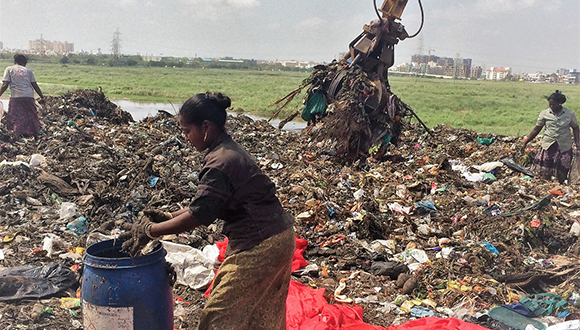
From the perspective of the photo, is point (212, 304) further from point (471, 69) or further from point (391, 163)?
point (471, 69)

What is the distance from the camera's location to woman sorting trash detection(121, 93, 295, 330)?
2.30m

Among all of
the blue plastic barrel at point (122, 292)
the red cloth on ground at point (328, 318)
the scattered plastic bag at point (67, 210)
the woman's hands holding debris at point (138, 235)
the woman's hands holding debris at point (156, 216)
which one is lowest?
the red cloth on ground at point (328, 318)

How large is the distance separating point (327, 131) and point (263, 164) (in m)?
1.58

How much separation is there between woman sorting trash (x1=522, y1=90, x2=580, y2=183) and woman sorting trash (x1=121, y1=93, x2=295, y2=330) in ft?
20.3

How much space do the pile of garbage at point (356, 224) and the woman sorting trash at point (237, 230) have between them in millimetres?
1338

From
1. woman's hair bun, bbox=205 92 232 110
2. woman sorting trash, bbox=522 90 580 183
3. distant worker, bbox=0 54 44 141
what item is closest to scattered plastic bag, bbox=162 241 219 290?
woman's hair bun, bbox=205 92 232 110

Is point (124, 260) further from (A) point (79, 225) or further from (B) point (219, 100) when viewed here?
(A) point (79, 225)

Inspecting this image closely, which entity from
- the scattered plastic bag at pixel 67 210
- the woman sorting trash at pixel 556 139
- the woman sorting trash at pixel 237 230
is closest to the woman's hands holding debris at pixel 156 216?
the woman sorting trash at pixel 237 230

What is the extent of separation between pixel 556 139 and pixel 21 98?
907cm

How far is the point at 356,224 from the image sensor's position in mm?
5656

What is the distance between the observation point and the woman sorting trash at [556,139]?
7066 mm

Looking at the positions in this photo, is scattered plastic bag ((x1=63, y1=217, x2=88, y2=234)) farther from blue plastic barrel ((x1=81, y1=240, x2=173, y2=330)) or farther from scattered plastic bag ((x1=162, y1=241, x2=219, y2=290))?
blue plastic barrel ((x1=81, y1=240, x2=173, y2=330))

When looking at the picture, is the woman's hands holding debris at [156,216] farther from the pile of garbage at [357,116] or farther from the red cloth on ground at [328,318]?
the pile of garbage at [357,116]

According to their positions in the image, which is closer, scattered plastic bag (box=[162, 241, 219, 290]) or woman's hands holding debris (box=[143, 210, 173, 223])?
woman's hands holding debris (box=[143, 210, 173, 223])
